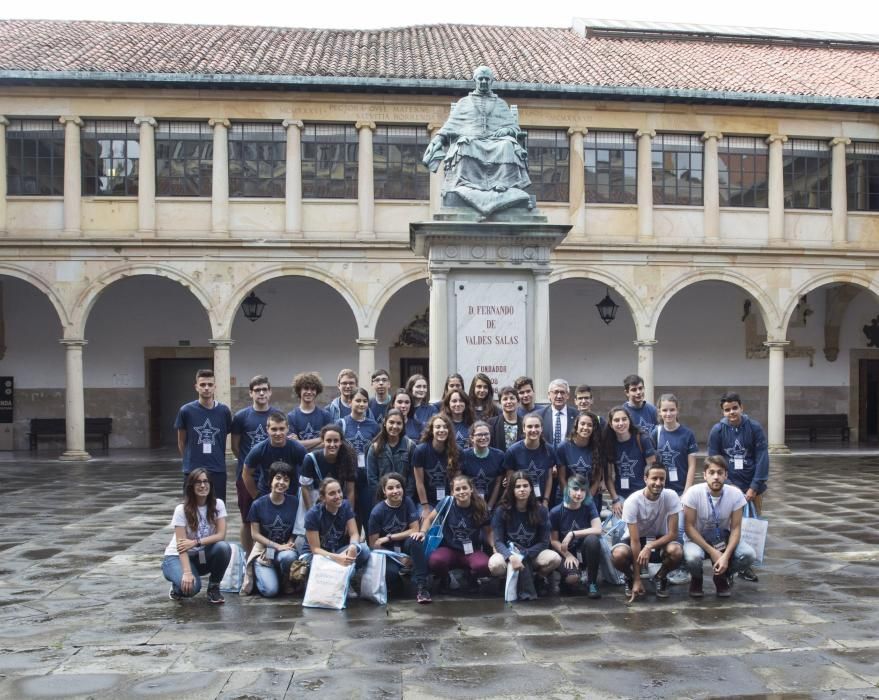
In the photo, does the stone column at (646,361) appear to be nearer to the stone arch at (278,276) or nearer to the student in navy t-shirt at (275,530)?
the stone arch at (278,276)

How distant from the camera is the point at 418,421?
25.4ft

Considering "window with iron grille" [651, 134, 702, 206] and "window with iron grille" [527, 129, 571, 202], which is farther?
"window with iron grille" [651, 134, 702, 206]

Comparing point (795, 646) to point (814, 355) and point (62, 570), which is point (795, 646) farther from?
point (814, 355)

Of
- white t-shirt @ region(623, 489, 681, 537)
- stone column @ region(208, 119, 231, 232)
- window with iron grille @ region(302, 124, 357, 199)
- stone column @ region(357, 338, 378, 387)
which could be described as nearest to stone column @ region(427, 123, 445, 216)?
window with iron grille @ region(302, 124, 357, 199)

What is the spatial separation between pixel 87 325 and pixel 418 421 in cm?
1724

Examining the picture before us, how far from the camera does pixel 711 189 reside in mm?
21484

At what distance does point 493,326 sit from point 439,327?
0.55 m

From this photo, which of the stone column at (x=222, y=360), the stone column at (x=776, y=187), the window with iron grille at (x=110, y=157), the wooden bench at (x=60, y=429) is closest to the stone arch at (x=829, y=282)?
the stone column at (x=776, y=187)

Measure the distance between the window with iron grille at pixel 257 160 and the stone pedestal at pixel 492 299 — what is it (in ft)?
38.2

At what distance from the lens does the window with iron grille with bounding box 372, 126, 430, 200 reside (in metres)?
21.0

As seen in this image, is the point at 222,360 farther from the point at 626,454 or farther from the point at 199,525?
the point at 626,454

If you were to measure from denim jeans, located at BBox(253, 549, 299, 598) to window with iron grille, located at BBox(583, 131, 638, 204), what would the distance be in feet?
52.5

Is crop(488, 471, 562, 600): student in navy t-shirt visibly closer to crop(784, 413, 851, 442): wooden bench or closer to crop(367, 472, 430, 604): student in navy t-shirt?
crop(367, 472, 430, 604): student in navy t-shirt

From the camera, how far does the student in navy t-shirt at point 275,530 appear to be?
6.65 meters
